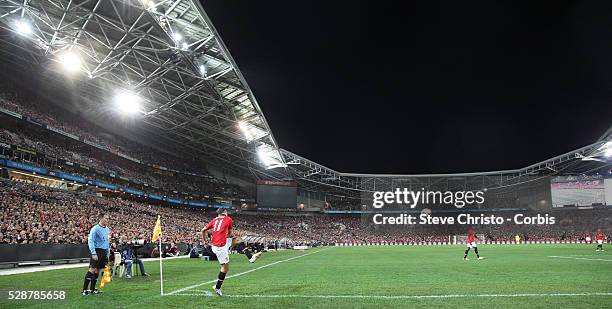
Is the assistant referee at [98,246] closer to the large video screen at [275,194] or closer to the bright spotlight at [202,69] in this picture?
the bright spotlight at [202,69]

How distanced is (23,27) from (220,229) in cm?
3003

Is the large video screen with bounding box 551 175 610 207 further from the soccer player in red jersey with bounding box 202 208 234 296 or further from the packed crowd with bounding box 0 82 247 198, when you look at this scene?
the soccer player in red jersey with bounding box 202 208 234 296

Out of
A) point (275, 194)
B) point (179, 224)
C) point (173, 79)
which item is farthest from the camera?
point (275, 194)

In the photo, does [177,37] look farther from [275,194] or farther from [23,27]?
[275,194]

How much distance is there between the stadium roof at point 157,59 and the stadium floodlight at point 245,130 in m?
0.11

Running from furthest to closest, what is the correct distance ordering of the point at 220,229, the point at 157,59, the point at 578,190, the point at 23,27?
the point at 578,190 → the point at 157,59 → the point at 23,27 → the point at 220,229

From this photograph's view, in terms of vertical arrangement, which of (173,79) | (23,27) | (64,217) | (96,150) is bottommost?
(64,217)

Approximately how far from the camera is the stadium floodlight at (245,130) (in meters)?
50.3

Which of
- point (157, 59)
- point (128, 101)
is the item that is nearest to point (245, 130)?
point (128, 101)

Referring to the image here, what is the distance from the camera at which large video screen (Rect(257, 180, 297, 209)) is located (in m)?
71.1

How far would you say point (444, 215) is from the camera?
269 ft

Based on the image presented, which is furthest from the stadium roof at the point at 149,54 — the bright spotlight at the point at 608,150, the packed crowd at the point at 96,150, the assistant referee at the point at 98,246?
the bright spotlight at the point at 608,150

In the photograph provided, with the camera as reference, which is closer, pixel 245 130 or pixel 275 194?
pixel 245 130

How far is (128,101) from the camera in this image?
45281mm
